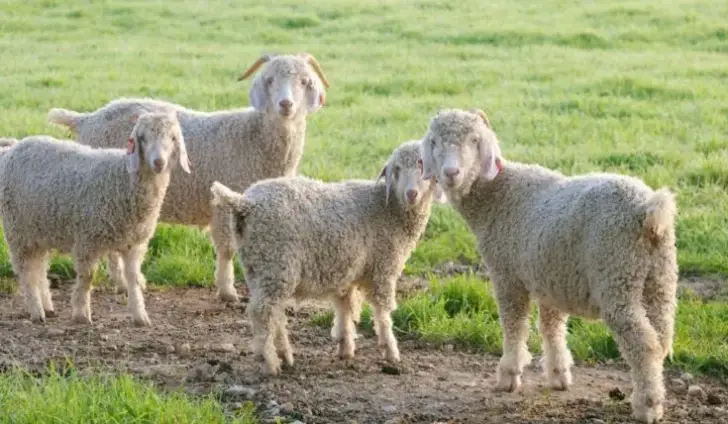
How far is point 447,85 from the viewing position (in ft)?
50.6

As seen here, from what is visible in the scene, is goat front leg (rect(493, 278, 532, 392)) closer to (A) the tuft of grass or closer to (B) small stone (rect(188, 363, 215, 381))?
(A) the tuft of grass

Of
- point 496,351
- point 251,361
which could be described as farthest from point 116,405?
point 496,351

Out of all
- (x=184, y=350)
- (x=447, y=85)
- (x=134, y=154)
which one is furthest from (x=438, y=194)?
(x=447, y=85)

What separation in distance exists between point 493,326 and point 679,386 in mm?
1287

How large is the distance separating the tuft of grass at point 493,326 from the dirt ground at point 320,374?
0.46 ft

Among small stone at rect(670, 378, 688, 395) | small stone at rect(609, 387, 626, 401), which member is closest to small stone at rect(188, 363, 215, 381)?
small stone at rect(609, 387, 626, 401)

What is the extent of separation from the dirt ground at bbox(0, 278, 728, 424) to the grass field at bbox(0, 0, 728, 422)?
53 cm

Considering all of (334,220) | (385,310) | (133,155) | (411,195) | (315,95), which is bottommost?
(385,310)

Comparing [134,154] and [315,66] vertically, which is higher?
[315,66]

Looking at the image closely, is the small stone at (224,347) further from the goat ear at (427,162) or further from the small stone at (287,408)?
the goat ear at (427,162)

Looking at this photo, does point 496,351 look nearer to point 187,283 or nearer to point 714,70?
point 187,283

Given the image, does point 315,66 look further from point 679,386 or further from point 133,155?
point 679,386

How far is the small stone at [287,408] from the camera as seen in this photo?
19.9 feet

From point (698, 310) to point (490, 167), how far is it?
1993mm
